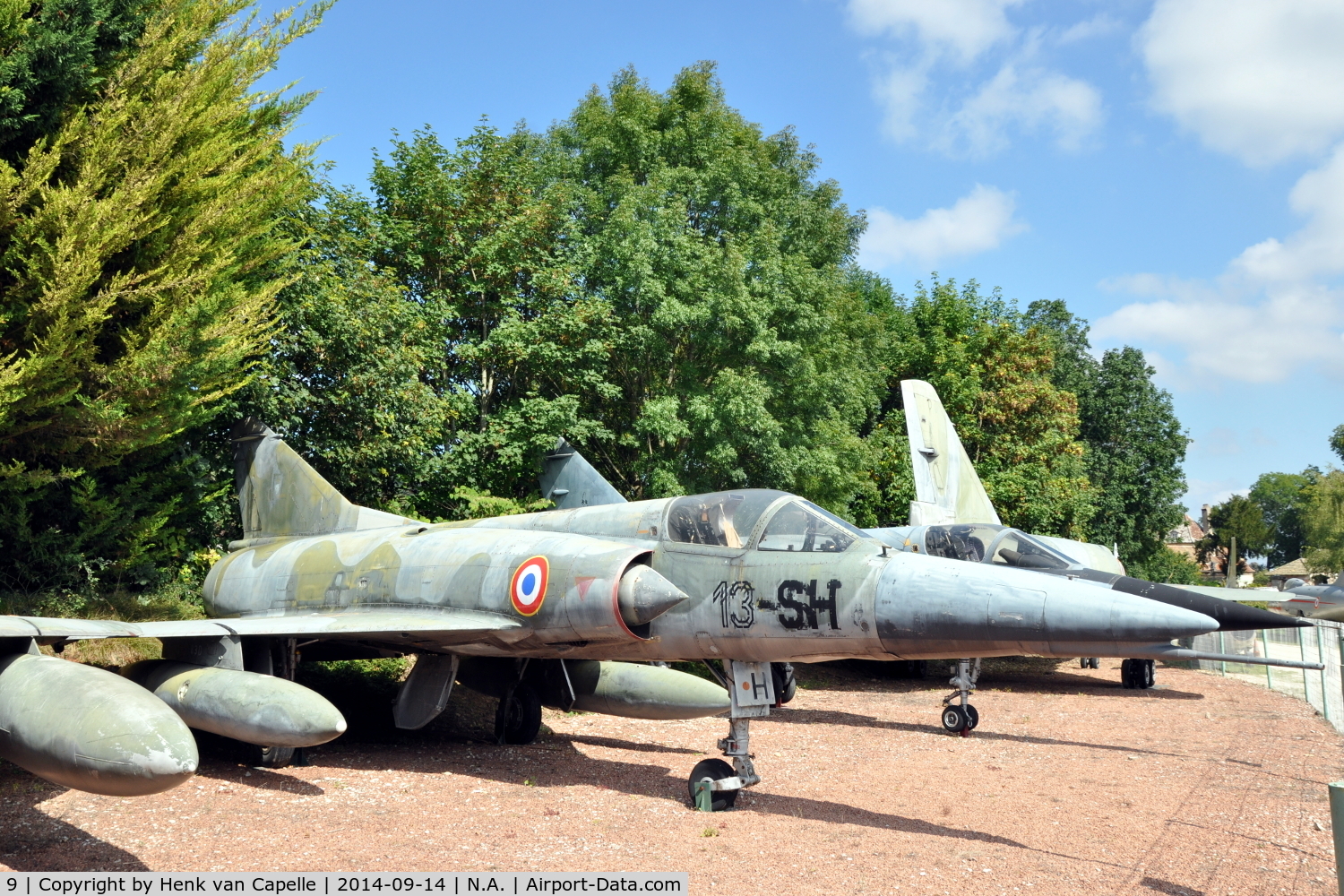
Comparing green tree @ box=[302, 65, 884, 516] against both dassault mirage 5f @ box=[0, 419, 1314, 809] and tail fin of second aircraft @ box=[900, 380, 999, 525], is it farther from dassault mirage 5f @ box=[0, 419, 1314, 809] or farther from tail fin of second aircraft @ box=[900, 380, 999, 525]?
dassault mirage 5f @ box=[0, 419, 1314, 809]

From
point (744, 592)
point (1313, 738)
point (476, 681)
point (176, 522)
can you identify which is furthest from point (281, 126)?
point (1313, 738)

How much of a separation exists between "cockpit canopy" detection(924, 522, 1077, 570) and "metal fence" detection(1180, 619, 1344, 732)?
219 centimetres

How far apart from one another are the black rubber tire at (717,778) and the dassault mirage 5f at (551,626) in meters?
0.02

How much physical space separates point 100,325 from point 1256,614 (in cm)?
1487

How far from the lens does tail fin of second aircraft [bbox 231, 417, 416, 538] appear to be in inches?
499

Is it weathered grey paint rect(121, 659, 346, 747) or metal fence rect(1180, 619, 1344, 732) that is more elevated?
weathered grey paint rect(121, 659, 346, 747)

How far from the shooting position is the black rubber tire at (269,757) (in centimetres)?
970

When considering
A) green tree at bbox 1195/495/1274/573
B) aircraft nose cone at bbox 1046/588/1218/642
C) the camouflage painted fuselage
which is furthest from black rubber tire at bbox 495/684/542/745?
green tree at bbox 1195/495/1274/573

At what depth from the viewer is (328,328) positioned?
16.1 metres

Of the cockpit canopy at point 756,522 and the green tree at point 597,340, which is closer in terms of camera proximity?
the cockpit canopy at point 756,522

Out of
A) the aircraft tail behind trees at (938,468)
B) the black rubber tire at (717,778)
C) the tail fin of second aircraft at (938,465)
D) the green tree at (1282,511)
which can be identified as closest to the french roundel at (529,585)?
the black rubber tire at (717,778)

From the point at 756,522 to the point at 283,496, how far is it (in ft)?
24.3
